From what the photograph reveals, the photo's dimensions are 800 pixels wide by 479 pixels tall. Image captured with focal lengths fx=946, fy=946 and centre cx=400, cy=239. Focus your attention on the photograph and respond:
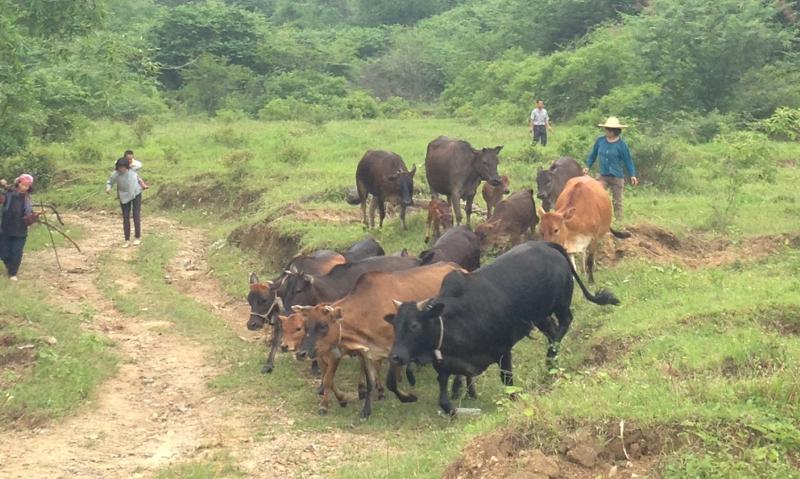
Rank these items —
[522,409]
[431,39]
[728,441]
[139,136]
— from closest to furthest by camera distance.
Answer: [728,441] < [522,409] < [139,136] < [431,39]

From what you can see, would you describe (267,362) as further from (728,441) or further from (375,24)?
(375,24)

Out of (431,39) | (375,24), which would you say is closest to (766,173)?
(431,39)

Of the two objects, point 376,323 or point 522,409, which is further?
point 376,323

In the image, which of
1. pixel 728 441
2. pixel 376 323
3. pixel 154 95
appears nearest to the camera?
pixel 728 441

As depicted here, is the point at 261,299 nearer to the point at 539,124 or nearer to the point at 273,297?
the point at 273,297

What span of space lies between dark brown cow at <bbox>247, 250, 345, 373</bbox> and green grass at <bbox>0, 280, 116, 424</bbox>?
170cm

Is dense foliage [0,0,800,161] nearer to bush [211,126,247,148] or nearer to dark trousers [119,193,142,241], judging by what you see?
dark trousers [119,193,142,241]

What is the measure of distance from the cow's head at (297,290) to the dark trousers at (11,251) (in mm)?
5374

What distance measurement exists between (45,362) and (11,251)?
4328 mm

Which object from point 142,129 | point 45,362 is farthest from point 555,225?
point 142,129

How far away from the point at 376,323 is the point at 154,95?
27603 mm

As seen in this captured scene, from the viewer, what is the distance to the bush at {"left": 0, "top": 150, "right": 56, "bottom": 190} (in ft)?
71.5

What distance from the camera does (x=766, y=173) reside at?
17.8 metres

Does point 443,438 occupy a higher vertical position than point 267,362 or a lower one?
higher
